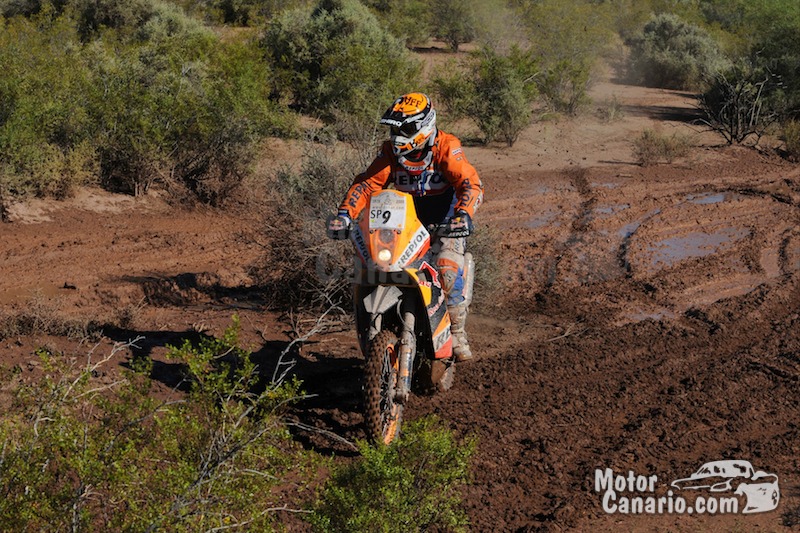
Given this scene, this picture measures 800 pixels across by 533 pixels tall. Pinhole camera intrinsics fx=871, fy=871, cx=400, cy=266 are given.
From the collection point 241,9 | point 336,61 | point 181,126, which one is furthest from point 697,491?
point 241,9

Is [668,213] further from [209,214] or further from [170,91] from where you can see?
[170,91]

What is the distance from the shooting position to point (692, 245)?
11.3m

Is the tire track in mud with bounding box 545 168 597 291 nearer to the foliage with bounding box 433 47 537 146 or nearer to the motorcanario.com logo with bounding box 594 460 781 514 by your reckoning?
the foliage with bounding box 433 47 537 146

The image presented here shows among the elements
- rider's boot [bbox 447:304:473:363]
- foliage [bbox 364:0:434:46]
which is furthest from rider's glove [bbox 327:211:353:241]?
foliage [bbox 364:0:434:46]

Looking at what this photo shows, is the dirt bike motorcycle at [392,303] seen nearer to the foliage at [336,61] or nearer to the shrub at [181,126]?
the foliage at [336,61]

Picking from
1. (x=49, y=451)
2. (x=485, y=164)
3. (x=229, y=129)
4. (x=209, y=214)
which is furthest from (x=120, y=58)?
(x=49, y=451)

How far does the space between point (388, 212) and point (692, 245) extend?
6935 millimetres

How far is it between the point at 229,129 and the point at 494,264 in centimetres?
562

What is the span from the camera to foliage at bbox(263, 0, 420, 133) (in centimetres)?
1473

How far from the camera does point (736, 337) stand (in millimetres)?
7961

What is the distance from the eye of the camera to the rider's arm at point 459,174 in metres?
6.21

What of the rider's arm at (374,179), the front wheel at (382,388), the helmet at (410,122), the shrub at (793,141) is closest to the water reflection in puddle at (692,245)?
the rider's arm at (374,179)

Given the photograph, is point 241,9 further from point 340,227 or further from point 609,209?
point 340,227

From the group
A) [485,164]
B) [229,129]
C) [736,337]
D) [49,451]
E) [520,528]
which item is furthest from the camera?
[485,164]
